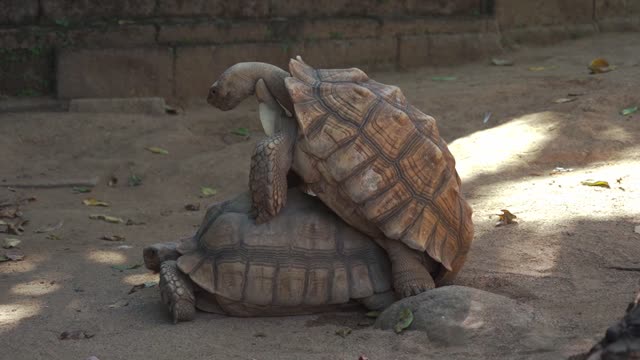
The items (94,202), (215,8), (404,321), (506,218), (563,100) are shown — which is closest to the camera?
(404,321)

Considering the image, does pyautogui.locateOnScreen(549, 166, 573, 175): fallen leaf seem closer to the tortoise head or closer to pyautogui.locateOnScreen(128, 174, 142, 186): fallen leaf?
the tortoise head

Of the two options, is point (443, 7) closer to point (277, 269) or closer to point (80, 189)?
point (80, 189)

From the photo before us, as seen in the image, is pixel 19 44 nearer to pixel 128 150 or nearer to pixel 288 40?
pixel 128 150

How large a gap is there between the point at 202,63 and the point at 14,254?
11.5ft

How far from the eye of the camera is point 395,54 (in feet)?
29.6

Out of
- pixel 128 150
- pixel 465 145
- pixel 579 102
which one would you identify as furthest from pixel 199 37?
pixel 579 102

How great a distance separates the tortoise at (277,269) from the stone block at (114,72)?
414cm

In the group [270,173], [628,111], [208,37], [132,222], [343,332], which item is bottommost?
[132,222]

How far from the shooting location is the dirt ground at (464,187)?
3727mm

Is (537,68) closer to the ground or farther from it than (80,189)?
farther from it

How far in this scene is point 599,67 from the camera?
26.9 feet

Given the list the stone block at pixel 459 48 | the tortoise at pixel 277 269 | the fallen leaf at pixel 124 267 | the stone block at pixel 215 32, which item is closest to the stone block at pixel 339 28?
the stone block at pixel 215 32

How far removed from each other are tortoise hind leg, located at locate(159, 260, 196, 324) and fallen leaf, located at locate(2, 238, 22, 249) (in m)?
1.60

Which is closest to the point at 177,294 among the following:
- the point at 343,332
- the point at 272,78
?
the point at 343,332
